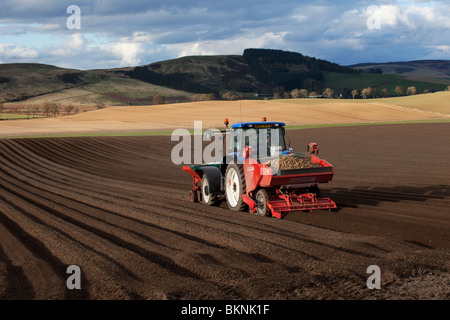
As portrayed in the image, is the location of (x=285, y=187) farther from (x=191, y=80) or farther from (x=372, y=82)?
(x=372, y=82)

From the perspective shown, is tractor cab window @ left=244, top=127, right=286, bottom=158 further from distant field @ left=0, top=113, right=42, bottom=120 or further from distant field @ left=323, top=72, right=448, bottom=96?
distant field @ left=323, top=72, right=448, bottom=96

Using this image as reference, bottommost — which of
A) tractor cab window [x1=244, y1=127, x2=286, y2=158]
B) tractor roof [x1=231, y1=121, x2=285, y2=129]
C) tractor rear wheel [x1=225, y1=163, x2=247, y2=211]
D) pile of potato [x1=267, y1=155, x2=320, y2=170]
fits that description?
tractor rear wheel [x1=225, y1=163, x2=247, y2=211]

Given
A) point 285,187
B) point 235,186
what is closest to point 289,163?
point 285,187

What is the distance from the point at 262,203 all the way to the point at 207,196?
2.04 metres

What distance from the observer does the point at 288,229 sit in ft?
30.8

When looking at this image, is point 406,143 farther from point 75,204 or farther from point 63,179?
point 75,204

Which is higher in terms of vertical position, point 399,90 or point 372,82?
point 372,82

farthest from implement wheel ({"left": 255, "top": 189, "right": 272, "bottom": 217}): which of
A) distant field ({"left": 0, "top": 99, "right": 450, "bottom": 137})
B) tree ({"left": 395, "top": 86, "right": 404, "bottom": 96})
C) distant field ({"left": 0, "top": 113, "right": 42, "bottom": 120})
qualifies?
tree ({"left": 395, "top": 86, "right": 404, "bottom": 96})

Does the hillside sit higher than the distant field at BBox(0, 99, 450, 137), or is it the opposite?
the hillside

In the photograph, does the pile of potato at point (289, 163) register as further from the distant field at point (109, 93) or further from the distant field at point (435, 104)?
the distant field at point (109, 93)

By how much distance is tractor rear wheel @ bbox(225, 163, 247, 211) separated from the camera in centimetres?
1106

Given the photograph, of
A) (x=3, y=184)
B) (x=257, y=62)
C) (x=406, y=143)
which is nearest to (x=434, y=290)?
(x=3, y=184)

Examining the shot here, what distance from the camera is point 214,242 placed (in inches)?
340

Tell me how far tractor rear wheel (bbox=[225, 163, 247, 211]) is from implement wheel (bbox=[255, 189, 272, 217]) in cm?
36
